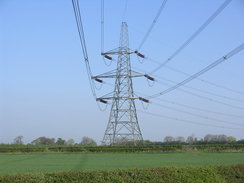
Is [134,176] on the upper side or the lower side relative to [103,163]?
lower

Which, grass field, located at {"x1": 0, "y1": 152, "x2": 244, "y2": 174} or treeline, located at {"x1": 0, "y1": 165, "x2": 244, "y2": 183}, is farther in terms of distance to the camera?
grass field, located at {"x1": 0, "y1": 152, "x2": 244, "y2": 174}

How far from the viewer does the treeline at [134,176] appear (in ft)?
52.9

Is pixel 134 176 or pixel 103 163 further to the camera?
pixel 103 163

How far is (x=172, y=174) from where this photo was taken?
17.4 meters

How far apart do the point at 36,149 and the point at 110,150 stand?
16277 mm

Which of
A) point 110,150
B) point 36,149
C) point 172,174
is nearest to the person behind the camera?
point 172,174

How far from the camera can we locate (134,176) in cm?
1686

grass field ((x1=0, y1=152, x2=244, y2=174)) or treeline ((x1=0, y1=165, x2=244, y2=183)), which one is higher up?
grass field ((x1=0, y1=152, x2=244, y2=174))

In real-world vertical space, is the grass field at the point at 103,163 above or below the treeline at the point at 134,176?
above

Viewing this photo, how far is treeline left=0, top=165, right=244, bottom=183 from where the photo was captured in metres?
16.1

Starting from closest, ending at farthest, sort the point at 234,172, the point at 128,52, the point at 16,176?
the point at 16,176 → the point at 234,172 → the point at 128,52

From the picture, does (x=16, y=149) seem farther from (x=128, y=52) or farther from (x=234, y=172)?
(x=234, y=172)

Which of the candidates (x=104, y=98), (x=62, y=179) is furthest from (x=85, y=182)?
(x=104, y=98)

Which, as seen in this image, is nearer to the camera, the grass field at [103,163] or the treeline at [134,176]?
the treeline at [134,176]
